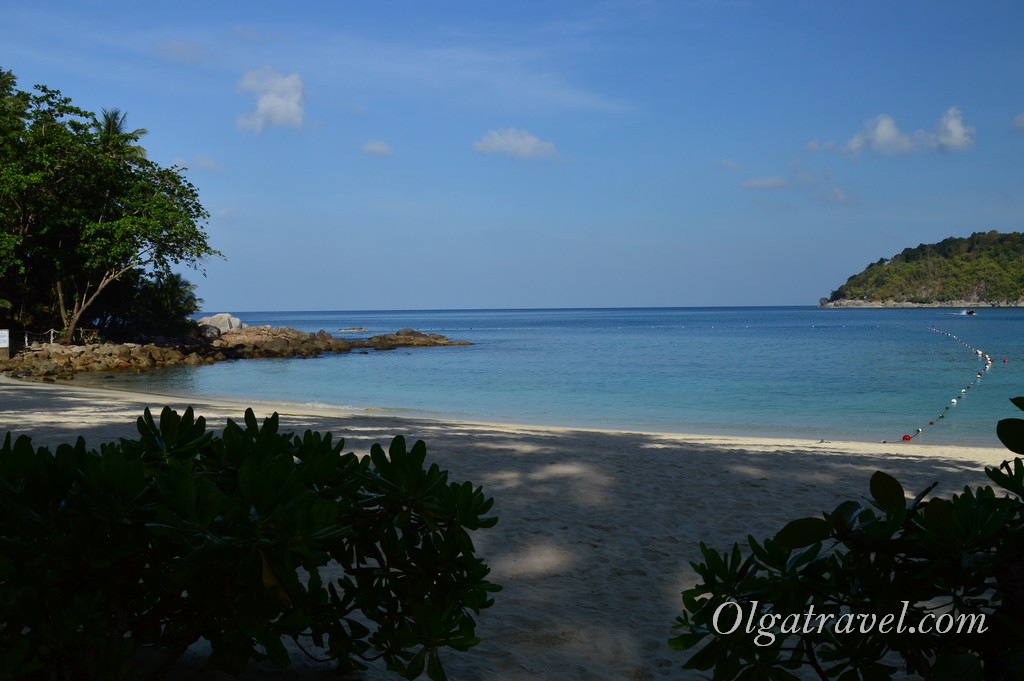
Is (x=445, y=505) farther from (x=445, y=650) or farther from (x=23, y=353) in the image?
(x=23, y=353)

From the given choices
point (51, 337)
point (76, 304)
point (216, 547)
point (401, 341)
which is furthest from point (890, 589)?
point (401, 341)

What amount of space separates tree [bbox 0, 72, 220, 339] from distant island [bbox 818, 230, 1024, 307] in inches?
6362

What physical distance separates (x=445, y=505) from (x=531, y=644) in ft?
5.53

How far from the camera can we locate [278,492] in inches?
78.2

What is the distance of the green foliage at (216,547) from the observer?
6.40 ft

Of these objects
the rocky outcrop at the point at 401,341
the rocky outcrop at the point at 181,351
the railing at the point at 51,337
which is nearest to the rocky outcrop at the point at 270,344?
the rocky outcrop at the point at 181,351

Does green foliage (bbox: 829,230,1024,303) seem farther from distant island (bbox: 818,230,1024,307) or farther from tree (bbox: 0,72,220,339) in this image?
tree (bbox: 0,72,220,339)

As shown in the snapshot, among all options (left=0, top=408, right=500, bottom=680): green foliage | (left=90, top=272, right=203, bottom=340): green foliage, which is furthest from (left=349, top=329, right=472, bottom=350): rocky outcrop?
(left=0, top=408, right=500, bottom=680): green foliage

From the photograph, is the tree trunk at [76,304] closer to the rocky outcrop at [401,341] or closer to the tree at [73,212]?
the tree at [73,212]

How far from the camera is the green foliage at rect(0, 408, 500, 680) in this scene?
1.95 m

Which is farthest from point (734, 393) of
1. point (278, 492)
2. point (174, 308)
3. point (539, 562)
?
point (174, 308)

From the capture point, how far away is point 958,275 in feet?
517

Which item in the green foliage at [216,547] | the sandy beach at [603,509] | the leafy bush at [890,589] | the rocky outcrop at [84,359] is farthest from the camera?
the rocky outcrop at [84,359]

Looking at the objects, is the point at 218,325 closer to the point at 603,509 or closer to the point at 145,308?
the point at 145,308
